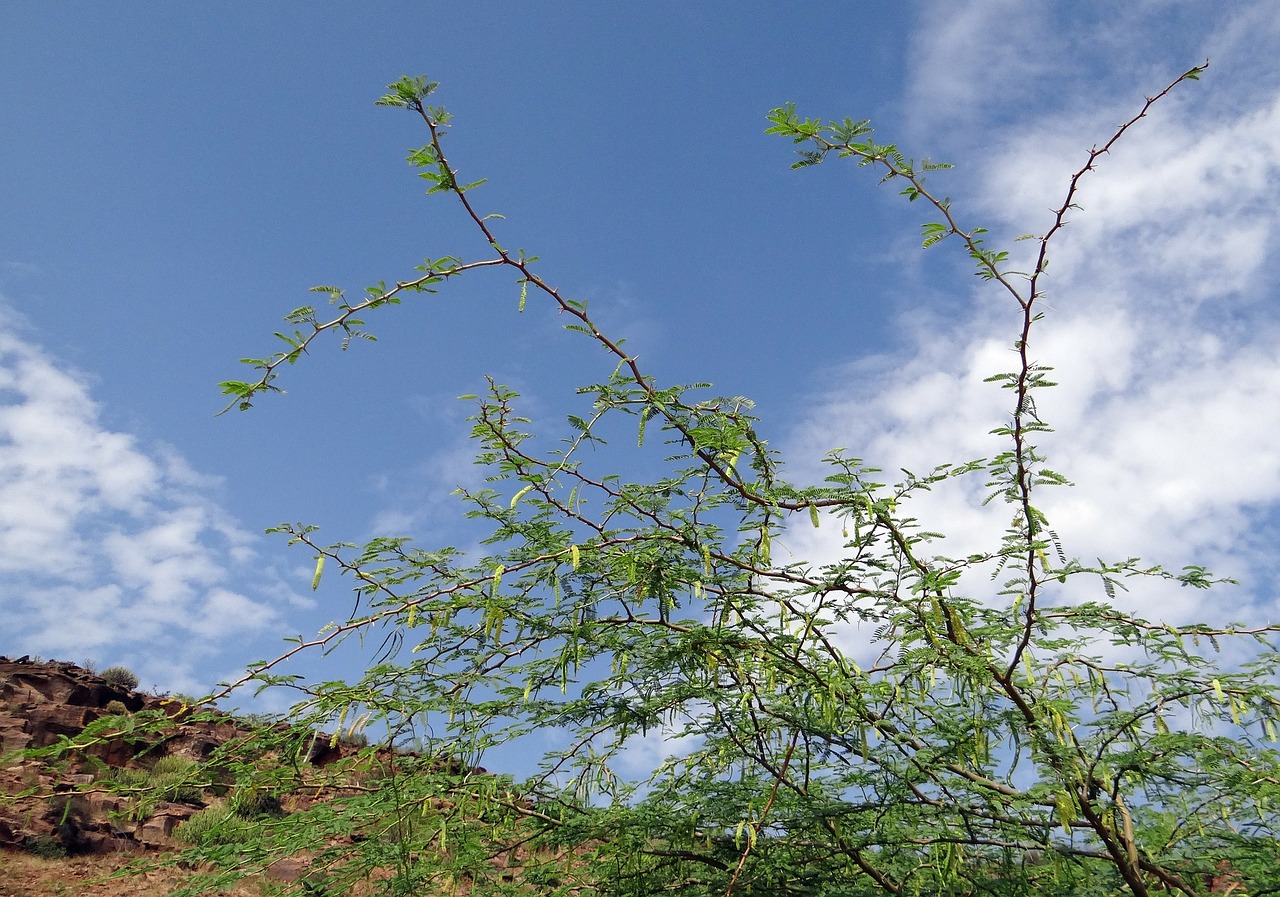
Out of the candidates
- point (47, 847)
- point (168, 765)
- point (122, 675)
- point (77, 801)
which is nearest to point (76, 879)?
point (47, 847)

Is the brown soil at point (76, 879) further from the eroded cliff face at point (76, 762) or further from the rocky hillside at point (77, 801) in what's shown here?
the eroded cliff face at point (76, 762)

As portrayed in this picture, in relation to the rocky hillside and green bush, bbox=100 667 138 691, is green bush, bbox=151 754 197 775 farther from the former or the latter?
green bush, bbox=100 667 138 691

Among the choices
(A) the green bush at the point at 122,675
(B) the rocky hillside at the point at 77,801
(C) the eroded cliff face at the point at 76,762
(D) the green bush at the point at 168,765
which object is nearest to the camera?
(B) the rocky hillside at the point at 77,801

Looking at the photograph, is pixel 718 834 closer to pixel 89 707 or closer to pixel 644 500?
pixel 644 500

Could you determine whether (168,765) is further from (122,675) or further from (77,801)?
(122,675)

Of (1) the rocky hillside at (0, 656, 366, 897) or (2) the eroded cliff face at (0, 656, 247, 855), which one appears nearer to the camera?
(1) the rocky hillside at (0, 656, 366, 897)

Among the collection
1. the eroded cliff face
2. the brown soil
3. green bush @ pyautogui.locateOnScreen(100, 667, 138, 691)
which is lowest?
the brown soil

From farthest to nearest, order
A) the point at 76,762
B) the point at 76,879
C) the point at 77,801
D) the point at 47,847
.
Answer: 1. the point at 77,801
2. the point at 47,847
3. the point at 76,879
4. the point at 76,762

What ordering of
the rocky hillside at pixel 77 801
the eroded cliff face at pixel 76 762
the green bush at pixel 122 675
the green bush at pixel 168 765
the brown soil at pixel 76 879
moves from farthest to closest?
the green bush at pixel 122 675 < the green bush at pixel 168 765 < the eroded cliff face at pixel 76 762 < the rocky hillside at pixel 77 801 < the brown soil at pixel 76 879

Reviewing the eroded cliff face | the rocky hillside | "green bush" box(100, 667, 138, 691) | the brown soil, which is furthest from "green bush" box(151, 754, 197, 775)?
"green bush" box(100, 667, 138, 691)

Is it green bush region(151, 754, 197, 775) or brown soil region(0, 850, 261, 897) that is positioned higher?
green bush region(151, 754, 197, 775)

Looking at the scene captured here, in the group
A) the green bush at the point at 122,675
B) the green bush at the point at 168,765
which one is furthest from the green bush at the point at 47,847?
the green bush at the point at 122,675

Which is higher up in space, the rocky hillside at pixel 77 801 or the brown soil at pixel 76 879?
the rocky hillside at pixel 77 801

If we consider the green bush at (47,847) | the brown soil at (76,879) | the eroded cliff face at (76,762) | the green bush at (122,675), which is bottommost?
the brown soil at (76,879)
